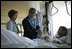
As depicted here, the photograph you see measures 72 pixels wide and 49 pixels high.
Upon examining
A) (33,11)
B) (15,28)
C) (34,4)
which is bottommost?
(15,28)

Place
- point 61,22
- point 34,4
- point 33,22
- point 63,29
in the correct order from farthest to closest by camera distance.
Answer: point 34,4 → point 61,22 → point 33,22 → point 63,29

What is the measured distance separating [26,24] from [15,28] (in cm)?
17

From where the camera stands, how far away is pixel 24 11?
394cm

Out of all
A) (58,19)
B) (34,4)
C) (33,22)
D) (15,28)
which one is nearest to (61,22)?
(58,19)

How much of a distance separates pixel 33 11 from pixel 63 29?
502 mm

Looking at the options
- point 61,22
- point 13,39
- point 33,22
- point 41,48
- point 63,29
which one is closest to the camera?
point 41,48

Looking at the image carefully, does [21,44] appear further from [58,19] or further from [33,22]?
[58,19]

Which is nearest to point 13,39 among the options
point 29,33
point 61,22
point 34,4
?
point 29,33

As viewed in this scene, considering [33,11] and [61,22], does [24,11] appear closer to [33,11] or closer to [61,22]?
[61,22]

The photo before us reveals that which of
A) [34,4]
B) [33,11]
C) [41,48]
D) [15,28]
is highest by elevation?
[34,4]

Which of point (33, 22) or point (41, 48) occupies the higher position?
point (33, 22)

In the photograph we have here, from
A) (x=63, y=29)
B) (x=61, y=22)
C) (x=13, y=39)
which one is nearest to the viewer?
(x=13, y=39)

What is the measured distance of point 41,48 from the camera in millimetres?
1399

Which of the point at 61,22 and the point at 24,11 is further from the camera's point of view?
the point at 24,11
